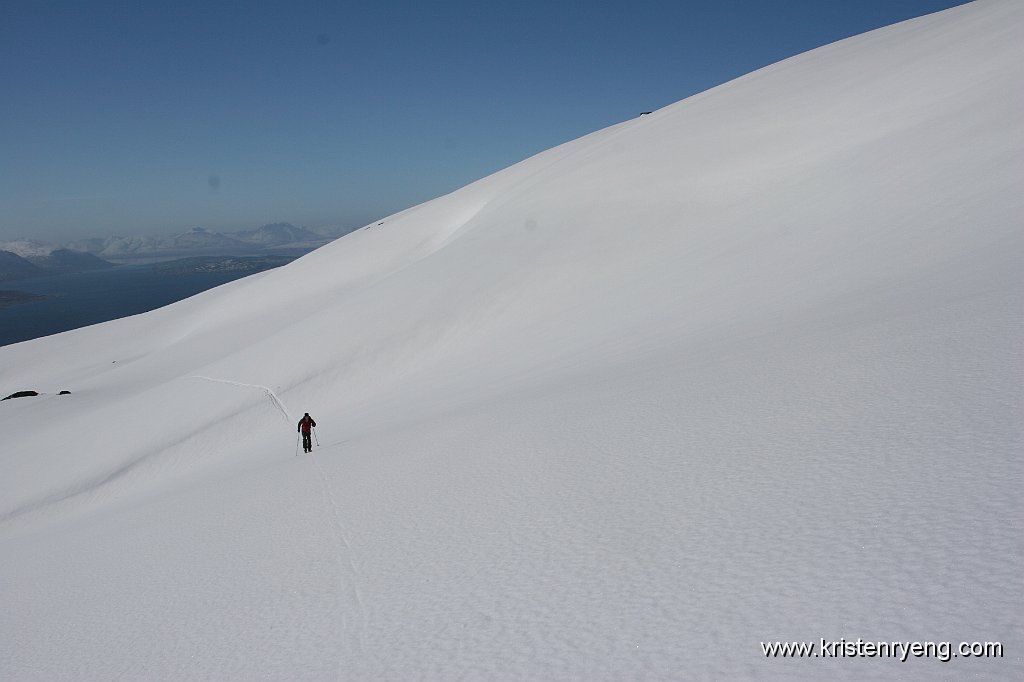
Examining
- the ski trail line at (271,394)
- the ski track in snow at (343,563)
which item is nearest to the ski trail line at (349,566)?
the ski track in snow at (343,563)

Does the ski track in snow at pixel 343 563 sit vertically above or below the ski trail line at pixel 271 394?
below

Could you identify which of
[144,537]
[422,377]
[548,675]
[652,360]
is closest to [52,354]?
[422,377]

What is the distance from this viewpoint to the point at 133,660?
5293 mm

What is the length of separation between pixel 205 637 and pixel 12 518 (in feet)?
49.2

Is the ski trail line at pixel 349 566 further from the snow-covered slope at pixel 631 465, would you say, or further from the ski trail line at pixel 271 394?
the ski trail line at pixel 271 394

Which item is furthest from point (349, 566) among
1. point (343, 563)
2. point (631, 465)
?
point (631, 465)

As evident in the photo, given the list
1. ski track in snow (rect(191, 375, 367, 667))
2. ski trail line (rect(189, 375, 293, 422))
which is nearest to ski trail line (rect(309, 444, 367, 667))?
ski track in snow (rect(191, 375, 367, 667))

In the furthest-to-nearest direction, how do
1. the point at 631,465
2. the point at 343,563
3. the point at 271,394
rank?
1. the point at 271,394
2. the point at 631,465
3. the point at 343,563

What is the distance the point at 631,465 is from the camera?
6539 mm

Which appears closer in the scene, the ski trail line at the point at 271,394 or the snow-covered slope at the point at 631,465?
the snow-covered slope at the point at 631,465

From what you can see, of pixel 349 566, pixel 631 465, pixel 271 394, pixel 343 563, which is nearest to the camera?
pixel 349 566

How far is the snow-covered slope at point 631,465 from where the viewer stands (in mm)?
3916

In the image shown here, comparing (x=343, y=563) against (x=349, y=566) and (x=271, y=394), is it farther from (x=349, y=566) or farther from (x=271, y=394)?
(x=271, y=394)

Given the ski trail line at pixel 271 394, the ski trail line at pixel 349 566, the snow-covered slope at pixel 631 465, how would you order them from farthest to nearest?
the ski trail line at pixel 271 394, the ski trail line at pixel 349 566, the snow-covered slope at pixel 631 465
